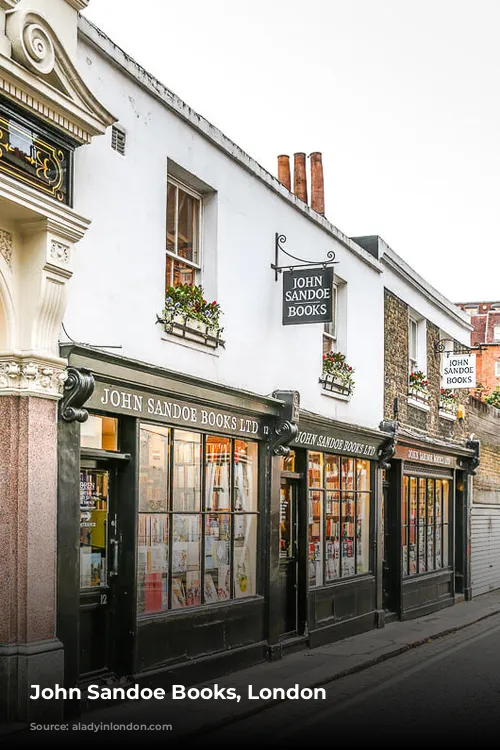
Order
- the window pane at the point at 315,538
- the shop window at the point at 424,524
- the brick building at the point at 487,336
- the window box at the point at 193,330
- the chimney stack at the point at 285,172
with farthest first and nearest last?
the brick building at the point at 487,336
the shop window at the point at 424,524
the chimney stack at the point at 285,172
the window pane at the point at 315,538
the window box at the point at 193,330

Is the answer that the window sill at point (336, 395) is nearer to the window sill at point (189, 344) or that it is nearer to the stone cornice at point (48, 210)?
the window sill at point (189, 344)

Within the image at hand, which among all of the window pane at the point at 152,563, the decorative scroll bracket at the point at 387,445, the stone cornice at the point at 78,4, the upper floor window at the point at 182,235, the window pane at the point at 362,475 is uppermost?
the stone cornice at the point at 78,4

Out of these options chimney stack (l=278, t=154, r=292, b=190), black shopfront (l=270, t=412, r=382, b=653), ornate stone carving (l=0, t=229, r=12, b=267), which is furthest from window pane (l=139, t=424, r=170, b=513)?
chimney stack (l=278, t=154, r=292, b=190)

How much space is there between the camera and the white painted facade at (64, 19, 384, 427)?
33.4 ft

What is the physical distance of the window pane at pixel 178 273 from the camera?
11.8m

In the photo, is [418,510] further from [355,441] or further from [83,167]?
[83,167]

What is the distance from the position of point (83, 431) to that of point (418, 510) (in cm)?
1239

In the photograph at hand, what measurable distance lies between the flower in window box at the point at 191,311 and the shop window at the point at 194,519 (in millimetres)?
1209

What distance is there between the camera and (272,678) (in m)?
12.1

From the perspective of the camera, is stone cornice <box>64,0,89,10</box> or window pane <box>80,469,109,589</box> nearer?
stone cornice <box>64,0,89,10</box>

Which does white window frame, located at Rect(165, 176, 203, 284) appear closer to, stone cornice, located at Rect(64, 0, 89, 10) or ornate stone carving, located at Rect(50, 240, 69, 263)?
ornate stone carving, located at Rect(50, 240, 69, 263)

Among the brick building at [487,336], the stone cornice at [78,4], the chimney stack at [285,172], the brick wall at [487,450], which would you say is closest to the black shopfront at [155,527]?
the stone cornice at [78,4]

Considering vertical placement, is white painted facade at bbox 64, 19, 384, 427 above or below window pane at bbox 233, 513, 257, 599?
above

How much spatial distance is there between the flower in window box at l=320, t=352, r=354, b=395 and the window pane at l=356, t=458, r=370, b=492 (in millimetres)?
1478
